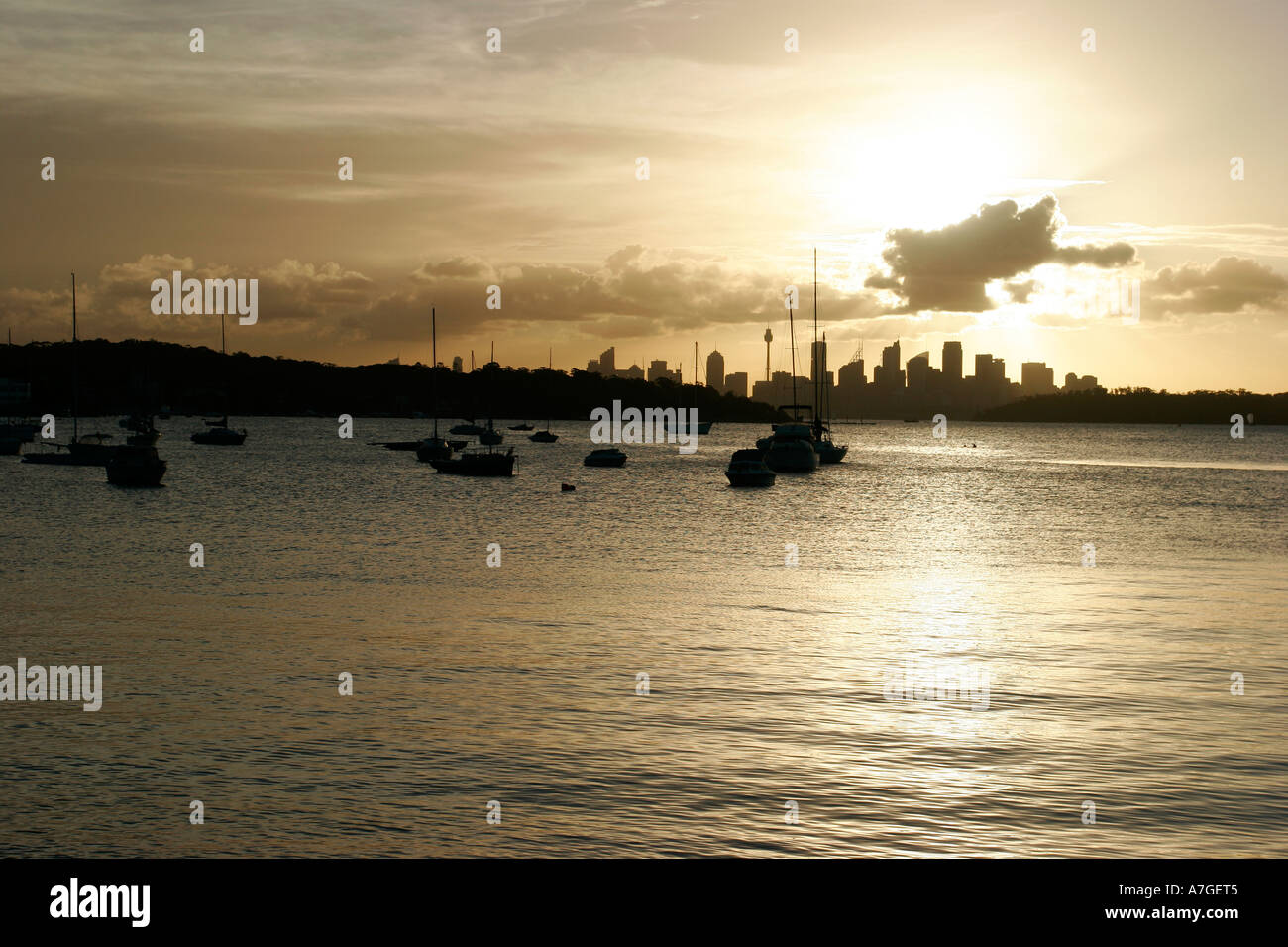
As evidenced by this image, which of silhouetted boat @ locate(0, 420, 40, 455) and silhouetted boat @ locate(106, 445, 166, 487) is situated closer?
silhouetted boat @ locate(106, 445, 166, 487)

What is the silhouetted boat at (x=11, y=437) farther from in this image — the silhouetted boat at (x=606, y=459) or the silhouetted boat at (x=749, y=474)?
the silhouetted boat at (x=749, y=474)

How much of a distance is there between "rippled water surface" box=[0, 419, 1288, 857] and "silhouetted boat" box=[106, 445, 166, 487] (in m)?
39.1

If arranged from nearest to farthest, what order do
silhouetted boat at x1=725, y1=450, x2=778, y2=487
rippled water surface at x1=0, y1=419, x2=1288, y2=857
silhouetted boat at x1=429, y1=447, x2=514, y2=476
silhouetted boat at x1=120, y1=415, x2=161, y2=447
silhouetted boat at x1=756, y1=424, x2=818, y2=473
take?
rippled water surface at x1=0, y1=419, x2=1288, y2=857, silhouetted boat at x1=725, y1=450, x2=778, y2=487, silhouetted boat at x1=120, y1=415, x2=161, y2=447, silhouetted boat at x1=429, y1=447, x2=514, y2=476, silhouetted boat at x1=756, y1=424, x2=818, y2=473

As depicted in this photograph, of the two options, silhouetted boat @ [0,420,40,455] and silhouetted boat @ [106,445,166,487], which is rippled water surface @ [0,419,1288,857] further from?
silhouetted boat @ [0,420,40,455]

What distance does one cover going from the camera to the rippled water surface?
49.3 feet

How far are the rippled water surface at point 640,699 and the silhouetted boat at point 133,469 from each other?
128ft

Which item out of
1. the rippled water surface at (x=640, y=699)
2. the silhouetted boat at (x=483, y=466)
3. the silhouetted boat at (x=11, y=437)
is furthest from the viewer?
the silhouetted boat at (x=11, y=437)

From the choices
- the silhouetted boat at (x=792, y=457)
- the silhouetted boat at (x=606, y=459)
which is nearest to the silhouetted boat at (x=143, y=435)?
the silhouetted boat at (x=606, y=459)

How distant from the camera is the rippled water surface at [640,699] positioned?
15039 mm

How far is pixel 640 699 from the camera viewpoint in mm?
22484

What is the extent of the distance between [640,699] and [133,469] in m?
86.5

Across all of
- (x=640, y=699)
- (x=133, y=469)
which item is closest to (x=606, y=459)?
(x=133, y=469)

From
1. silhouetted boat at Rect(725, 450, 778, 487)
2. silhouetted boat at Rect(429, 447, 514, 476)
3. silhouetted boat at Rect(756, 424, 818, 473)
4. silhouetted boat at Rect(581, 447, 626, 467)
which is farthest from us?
silhouetted boat at Rect(581, 447, 626, 467)

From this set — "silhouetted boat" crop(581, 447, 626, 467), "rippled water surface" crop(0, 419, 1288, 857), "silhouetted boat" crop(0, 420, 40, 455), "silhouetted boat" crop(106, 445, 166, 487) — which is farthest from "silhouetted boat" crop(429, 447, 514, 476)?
"silhouetted boat" crop(0, 420, 40, 455)
